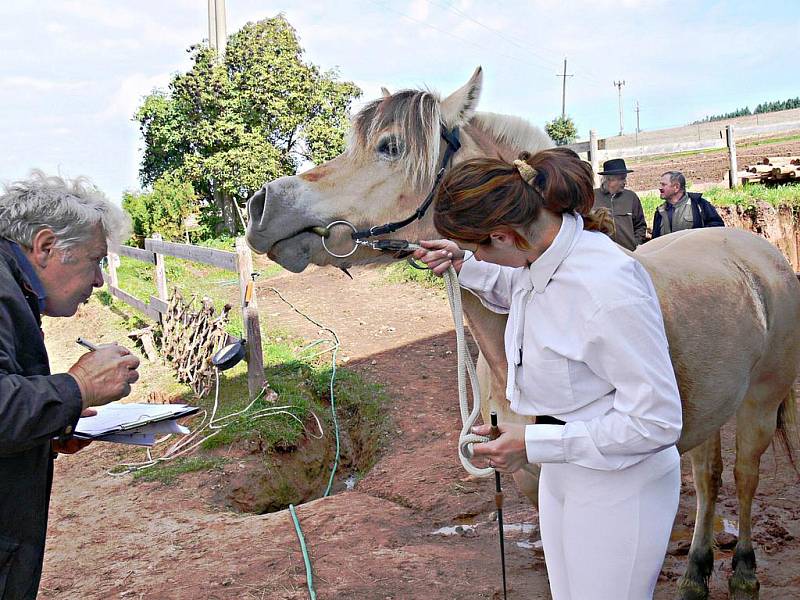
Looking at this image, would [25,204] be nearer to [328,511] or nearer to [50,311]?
[50,311]

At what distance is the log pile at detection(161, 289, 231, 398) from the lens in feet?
23.4

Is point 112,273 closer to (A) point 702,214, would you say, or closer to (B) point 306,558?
(A) point 702,214

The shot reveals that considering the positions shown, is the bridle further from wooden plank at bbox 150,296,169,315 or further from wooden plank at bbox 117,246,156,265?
wooden plank at bbox 117,246,156,265

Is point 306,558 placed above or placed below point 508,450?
below

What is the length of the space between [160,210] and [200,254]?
13437 mm

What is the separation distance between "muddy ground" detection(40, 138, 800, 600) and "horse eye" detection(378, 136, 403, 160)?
472mm

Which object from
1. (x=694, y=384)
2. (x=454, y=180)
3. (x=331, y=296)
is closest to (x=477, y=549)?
(x=694, y=384)

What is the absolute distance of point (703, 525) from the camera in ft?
11.2

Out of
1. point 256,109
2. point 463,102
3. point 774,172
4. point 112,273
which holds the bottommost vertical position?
point 112,273

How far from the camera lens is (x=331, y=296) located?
40.2ft

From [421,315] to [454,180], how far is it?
8.52 m

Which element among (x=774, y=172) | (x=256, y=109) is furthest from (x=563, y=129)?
(x=774, y=172)

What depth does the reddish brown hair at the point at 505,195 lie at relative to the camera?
62.3 inches

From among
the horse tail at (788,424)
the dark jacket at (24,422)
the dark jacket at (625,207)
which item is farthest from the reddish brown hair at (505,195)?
the dark jacket at (625,207)
